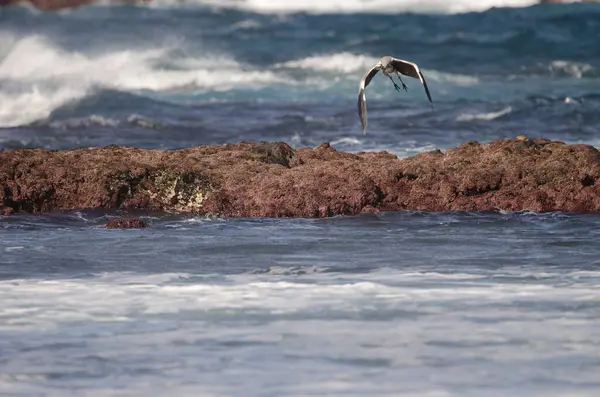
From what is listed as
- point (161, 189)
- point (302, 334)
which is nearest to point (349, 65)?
point (161, 189)

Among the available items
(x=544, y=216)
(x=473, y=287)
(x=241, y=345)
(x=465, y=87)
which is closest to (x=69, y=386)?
(x=241, y=345)

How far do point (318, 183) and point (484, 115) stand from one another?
786 inches

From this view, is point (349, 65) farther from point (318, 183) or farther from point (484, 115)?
point (318, 183)

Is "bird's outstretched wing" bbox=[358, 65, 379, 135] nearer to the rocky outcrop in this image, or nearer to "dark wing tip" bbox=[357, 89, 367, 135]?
"dark wing tip" bbox=[357, 89, 367, 135]

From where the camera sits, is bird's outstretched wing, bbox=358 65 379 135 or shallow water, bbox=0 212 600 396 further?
bird's outstretched wing, bbox=358 65 379 135

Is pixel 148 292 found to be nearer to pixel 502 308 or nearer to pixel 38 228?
pixel 502 308

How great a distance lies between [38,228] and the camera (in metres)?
12.6

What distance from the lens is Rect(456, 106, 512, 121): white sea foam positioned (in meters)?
31.9

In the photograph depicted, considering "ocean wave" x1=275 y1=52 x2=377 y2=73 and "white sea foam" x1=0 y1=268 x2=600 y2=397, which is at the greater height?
"ocean wave" x1=275 y1=52 x2=377 y2=73

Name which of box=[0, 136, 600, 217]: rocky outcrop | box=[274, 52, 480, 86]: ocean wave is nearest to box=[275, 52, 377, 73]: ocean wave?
box=[274, 52, 480, 86]: ocean wave

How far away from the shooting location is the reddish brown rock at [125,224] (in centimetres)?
1231

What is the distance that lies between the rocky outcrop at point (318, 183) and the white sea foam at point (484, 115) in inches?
719

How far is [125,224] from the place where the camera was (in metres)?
12.3

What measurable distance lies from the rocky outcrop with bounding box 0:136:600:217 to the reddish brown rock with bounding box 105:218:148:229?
3.14 ft
